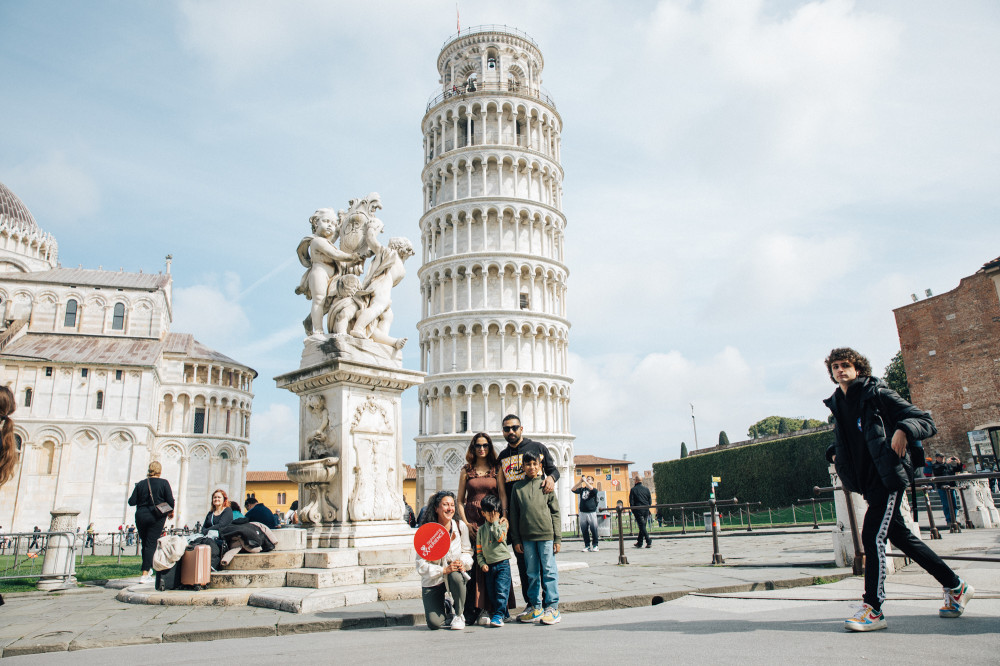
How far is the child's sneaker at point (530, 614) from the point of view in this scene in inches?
203

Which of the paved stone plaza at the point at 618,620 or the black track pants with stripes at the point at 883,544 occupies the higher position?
the black track pants with stripes at the point at 883,544

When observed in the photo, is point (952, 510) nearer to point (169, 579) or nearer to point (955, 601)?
point (955, 601)

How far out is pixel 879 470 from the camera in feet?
13.3

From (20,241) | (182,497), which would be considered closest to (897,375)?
Result: (182,497)

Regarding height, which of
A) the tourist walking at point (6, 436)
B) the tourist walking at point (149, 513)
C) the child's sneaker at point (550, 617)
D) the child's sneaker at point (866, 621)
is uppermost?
the tourist walking at point (6, 436)

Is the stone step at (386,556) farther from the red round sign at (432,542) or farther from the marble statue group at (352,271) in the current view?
the marble statue group at (352,271)

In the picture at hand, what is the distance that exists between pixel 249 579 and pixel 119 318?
197ft

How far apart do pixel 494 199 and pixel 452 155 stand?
5.07 meters

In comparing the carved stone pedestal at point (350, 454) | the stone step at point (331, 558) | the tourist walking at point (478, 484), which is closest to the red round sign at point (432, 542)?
the tourist walking at point (478, 484)

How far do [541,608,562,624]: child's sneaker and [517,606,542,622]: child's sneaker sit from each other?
9 cm

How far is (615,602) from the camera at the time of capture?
5832mm

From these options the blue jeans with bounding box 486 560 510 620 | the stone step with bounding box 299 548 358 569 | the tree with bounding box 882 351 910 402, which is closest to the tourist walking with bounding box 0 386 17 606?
the stone step with bounding box 299 548 358 569

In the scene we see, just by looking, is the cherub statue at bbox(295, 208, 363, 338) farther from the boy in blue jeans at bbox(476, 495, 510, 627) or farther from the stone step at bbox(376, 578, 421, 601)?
the boy in blue jeans at bbox(476, 495, 510, 627)

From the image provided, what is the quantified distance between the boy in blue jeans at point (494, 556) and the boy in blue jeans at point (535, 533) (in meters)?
0.15
